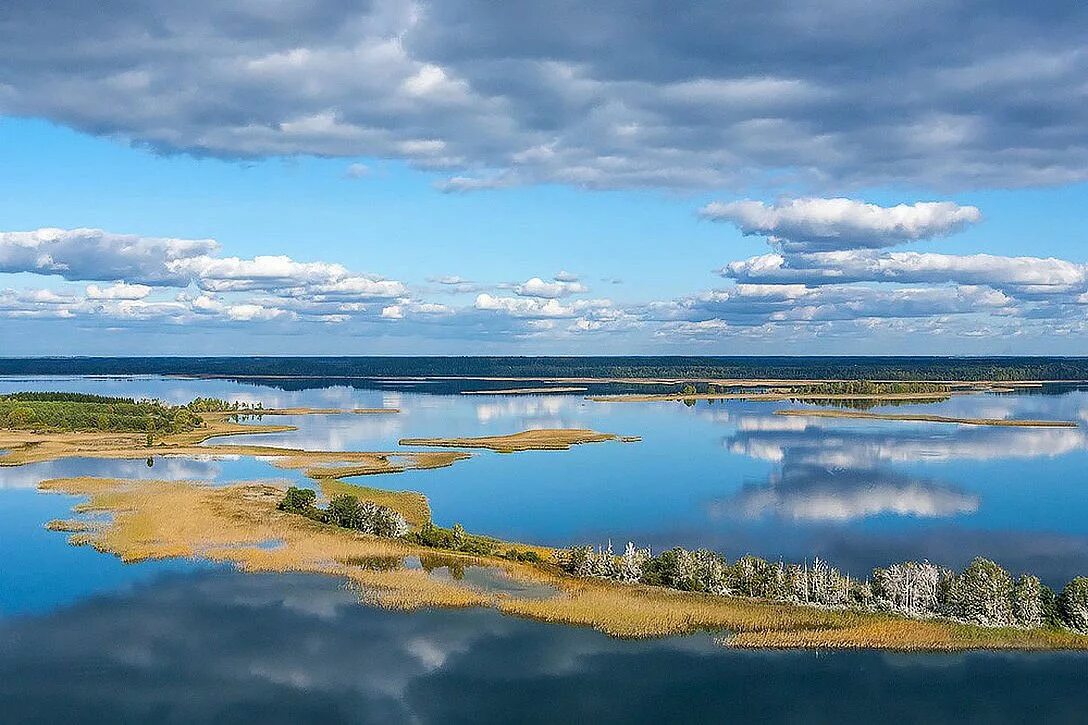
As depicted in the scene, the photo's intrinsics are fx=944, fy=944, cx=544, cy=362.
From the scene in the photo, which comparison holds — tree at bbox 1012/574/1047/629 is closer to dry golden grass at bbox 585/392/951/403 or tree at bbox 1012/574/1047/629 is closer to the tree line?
the tree line

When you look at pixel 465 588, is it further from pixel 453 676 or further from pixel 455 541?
pixel 453 676

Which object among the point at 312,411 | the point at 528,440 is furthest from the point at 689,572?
the point at 312,411

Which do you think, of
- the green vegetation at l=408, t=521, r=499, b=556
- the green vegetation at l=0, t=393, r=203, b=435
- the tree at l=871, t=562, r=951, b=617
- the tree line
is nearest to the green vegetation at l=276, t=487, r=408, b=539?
the green vegetation at l=408, t=521, r=499, b=556

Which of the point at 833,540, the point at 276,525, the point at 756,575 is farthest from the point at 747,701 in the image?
the point at 276,525

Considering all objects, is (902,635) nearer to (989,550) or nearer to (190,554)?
(989,550)

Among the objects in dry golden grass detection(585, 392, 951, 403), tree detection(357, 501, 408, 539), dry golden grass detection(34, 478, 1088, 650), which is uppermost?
dry golden grass detection(585, 392, 951, 403)
